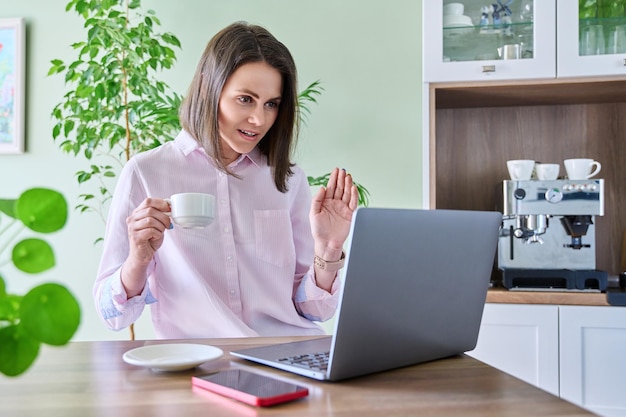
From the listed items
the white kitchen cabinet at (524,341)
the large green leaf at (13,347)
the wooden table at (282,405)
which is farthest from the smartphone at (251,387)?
the white kitchen cabinet at (524,341)

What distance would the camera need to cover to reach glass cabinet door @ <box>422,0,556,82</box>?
221cm

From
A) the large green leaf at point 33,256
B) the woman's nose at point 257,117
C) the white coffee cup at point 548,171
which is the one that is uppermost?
the woman's nose at point 257,117

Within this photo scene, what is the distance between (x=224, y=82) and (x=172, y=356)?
81cm

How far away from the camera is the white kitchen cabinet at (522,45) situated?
7.18 feet

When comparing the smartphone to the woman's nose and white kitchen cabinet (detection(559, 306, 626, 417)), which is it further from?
white kitchen cabinet (detection(559, 306, 626, 417))

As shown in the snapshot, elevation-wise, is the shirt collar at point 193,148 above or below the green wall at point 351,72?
below

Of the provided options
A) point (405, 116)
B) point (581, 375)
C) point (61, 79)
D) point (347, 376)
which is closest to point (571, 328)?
point (581, 375)

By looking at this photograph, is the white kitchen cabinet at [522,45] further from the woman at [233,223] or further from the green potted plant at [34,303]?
the green potted plant at [34,303]

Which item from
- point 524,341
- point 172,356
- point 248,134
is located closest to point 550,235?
point 524,341

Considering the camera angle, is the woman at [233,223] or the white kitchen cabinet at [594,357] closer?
the woman at [233,223]

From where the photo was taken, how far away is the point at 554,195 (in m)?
2.18

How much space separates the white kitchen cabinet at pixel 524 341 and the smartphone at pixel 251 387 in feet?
4.85

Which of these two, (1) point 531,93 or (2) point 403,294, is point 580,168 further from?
(2) point 403,294

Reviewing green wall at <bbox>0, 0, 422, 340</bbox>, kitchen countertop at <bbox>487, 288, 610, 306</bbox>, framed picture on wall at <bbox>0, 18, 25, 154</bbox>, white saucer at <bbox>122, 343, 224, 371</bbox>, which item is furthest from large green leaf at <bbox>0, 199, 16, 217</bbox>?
framed picture on wall at <bbox>0, 18, 25, 154</bbox>
